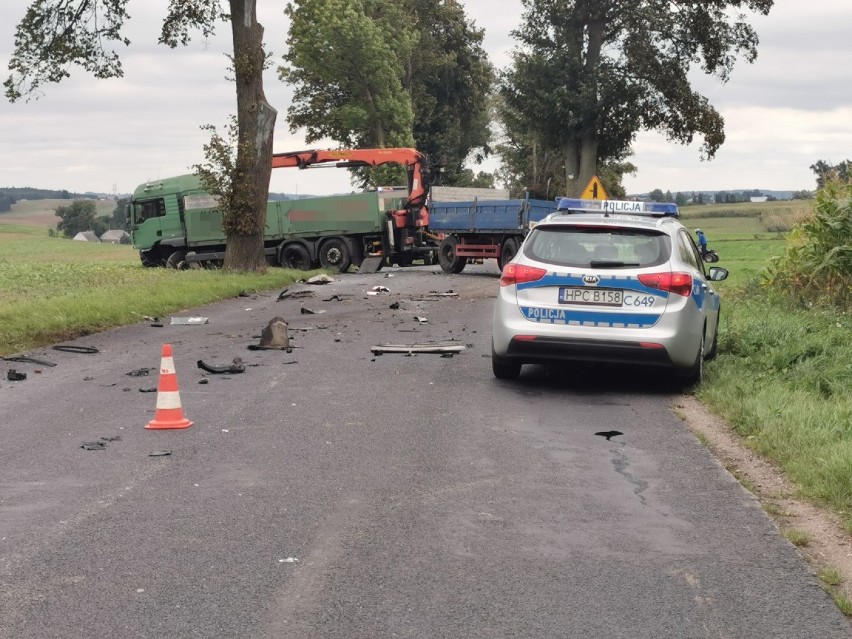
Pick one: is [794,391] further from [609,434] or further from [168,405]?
[168,405]

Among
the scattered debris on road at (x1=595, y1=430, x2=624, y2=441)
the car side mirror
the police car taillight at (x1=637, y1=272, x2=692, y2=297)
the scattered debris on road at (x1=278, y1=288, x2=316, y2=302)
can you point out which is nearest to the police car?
the police car taillight at (x1=637, y1=272, x2=692, y2=297)

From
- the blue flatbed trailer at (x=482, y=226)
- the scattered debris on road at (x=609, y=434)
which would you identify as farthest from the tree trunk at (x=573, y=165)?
the scattered debris on road at (x=609, y=434)

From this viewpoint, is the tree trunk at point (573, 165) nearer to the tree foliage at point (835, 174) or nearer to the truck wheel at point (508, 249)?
the truck wheel at point (508, 249)

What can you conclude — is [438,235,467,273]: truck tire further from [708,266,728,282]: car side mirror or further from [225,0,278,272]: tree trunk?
[708,266,728,282]: car side mirror

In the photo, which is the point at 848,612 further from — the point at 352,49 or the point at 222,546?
the point at 352,49

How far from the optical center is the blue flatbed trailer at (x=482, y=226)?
32.4 metres

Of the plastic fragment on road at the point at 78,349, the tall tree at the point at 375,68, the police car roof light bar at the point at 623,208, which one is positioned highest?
the tall tree at the point at 375,68

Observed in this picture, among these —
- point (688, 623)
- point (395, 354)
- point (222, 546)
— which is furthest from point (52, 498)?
point (395, 354)

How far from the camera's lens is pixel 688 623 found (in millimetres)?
4695

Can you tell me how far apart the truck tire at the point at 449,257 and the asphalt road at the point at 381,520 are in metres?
23.7

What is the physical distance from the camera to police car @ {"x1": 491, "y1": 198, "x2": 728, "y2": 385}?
10.9 metres

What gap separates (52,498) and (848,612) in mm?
4205

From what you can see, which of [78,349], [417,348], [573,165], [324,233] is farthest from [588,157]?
[78,349]

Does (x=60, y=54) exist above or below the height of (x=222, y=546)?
above
